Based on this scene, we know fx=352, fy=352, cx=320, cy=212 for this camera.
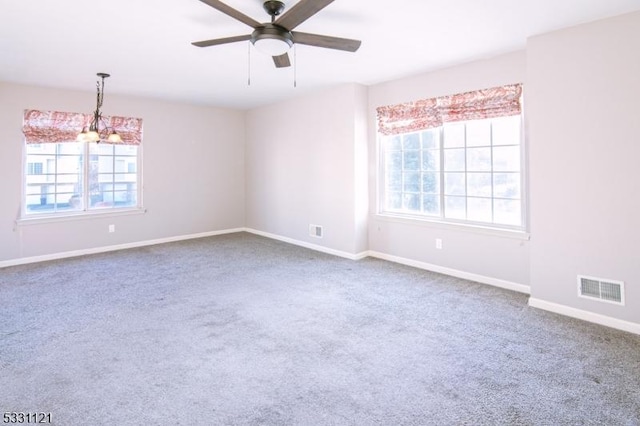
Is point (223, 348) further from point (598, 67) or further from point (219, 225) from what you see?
point (219, 225)

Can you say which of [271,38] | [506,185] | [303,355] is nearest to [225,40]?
[271,38]

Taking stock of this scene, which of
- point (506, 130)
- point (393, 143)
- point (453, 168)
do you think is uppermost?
point (393, 143)

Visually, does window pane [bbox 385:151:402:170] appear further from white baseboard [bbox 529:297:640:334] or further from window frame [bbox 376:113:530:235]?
white baseboard [bbox 529:297:640:334]

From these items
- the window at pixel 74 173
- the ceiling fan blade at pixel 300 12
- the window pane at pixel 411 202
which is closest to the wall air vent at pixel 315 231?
the window pane at pixel 411 202

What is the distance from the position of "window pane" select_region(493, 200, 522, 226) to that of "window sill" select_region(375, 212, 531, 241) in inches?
4.8

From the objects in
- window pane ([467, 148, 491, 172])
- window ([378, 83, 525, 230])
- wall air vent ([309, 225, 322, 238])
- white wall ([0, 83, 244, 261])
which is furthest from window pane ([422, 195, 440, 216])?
white wall ([0, 83, 244, 261])

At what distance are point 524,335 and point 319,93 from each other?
431cm

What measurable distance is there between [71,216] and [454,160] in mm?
5654

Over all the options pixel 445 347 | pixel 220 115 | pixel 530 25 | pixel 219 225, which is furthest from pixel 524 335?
pixel 220 115

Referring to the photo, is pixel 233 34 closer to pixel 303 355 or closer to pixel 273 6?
pixel 273 6

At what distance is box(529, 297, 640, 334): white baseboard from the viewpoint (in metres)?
2.87

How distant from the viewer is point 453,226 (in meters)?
4.33

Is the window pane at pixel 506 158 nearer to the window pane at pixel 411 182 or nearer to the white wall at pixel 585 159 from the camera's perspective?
the white wall at pixel 585 159

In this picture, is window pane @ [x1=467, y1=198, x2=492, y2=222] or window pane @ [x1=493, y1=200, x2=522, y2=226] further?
window pane @ [x1=467, y1=198, x2=492, y2=222]
